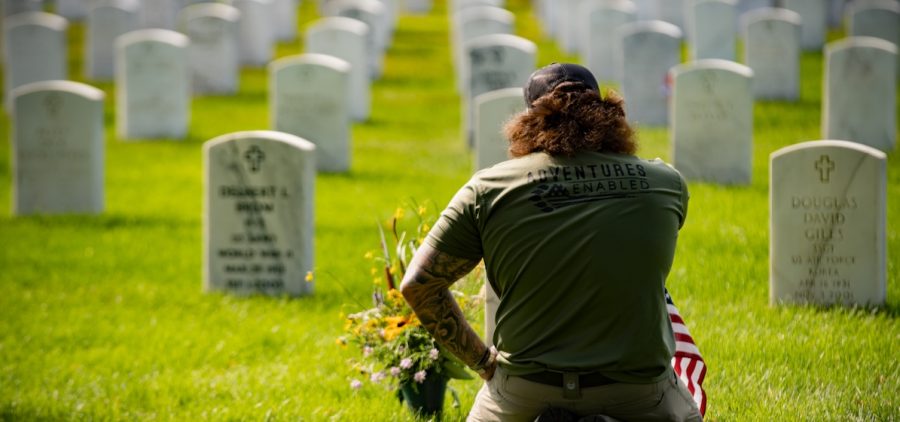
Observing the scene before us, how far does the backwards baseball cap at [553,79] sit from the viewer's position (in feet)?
12.1

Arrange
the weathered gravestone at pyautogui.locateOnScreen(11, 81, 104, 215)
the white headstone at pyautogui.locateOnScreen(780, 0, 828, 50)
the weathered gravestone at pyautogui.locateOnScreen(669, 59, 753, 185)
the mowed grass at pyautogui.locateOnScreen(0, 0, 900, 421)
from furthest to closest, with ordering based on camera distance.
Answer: the white headstone at pyautogui.locateOnScreen(780, 0, 828, 50) → the weathered gravestone at pyautogui.locateOnScreen(669, 59, 753, 185) → the weathered gravestone at pyautogui.locateOnScreen(11, 81, 104, 215) → the mowed grass at pyautogui.locateOnScreen(0, 0, 900, 421)

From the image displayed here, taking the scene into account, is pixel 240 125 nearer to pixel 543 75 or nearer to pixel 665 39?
pixel 665 39

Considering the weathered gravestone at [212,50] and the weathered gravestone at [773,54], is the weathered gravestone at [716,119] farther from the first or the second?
the weathered gravestone at [212,50]

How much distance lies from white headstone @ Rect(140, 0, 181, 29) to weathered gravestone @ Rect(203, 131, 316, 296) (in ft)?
51.4

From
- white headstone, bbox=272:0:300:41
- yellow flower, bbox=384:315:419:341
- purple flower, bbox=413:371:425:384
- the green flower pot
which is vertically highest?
white headstone, bbox=272:0:300:41

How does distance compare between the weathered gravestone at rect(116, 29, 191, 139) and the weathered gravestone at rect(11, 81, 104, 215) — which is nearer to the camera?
the weathered gravestone at rect(11, 81, 104, 215)

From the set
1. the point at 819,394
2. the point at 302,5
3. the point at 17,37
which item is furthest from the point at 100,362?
the point at 302,5

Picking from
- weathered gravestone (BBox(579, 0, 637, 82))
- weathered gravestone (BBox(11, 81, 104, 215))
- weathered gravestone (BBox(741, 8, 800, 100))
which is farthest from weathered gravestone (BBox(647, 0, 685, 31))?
weathered gravestone (BBox(11, 81, 104, 215))

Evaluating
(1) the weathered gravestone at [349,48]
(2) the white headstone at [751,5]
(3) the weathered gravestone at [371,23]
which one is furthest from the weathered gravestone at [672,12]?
(1) the weathered gravestone at [349,48]

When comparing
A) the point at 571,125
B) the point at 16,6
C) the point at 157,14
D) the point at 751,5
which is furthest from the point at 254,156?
the point at 751,5

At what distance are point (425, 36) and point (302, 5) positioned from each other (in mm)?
7051

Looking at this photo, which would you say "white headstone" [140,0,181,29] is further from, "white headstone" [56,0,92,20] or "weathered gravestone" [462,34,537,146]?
"weathered gravestone" [462,34,537,146]

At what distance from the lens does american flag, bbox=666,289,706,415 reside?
432 centimetres

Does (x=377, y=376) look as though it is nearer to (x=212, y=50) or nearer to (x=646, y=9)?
(x=212, y=50)
